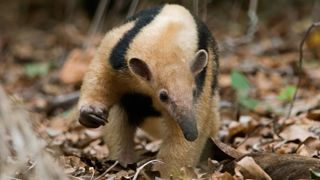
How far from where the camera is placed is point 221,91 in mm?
9188

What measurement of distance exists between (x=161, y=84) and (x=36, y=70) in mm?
6859

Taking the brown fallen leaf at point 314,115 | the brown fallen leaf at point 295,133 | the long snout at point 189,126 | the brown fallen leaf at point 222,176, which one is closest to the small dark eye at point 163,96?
the long snout at point 189,126

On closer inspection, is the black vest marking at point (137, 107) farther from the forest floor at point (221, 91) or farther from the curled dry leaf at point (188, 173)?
the curled dry leaf at point (188, 173)

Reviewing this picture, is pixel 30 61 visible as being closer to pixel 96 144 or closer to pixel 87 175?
pixel 96 144

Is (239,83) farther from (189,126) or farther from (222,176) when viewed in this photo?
(222,176)

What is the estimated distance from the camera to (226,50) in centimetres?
1112

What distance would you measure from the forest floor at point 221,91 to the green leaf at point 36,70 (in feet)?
0.05

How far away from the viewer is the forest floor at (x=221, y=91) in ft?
18.6

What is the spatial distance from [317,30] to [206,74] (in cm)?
580

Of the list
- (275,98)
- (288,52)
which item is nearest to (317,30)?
(288,52)

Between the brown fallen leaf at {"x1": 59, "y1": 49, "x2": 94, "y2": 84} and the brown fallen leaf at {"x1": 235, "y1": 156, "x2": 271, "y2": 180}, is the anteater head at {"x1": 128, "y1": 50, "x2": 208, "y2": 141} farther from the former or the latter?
the brown fallen leaf at {"x1": 59, "y1": 49, "x2": 94, "y2": 84}

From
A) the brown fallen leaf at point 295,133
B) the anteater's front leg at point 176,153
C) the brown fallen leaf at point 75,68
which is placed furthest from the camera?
the brown fallen leaf at point 75,68

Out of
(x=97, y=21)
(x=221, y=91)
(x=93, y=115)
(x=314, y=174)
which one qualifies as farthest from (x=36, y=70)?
(x=314, y=174)

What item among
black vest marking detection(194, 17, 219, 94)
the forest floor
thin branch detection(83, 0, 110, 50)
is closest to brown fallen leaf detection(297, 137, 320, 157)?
the forest floor
